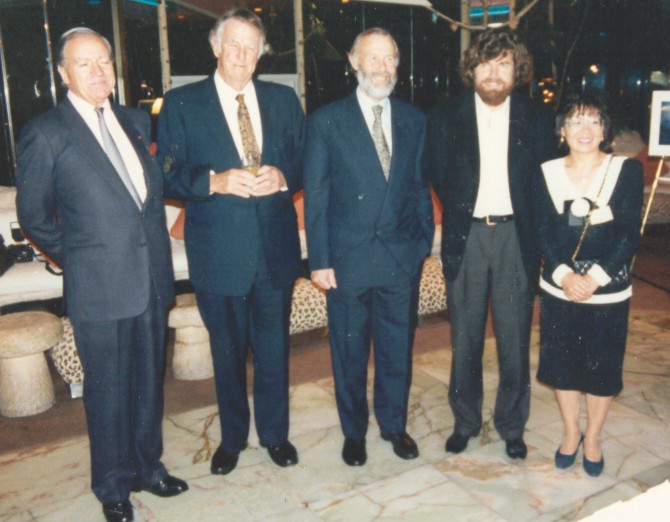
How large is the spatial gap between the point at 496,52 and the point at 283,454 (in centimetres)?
195

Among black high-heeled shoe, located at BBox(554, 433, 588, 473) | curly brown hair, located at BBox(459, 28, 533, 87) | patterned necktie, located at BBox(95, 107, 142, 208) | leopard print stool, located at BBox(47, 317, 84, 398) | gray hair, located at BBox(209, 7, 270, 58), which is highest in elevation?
gray hair, located at BBox(209, 7, 270, 58)

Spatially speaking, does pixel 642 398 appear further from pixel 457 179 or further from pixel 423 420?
pixel 457 179

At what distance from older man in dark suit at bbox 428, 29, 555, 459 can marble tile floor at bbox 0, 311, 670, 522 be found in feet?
1.36

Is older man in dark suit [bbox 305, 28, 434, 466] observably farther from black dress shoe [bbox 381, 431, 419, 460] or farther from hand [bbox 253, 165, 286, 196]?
hand [bbox 253, 165, 286, 196]

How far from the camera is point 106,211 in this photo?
7.71 feet

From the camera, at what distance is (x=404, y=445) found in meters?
3.07

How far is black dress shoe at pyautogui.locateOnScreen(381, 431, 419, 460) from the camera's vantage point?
10.00 feet

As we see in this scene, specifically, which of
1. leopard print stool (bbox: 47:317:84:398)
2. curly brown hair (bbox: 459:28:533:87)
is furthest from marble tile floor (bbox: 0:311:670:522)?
curly brown hair (bbox: 459:28:533:87)

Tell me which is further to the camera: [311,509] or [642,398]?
[642,398]

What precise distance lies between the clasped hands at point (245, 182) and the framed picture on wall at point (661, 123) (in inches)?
127

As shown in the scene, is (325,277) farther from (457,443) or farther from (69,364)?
(69,364)

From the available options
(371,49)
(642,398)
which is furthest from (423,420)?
(371,49)

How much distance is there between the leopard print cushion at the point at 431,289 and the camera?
5.09 meters

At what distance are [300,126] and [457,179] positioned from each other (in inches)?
28.1
